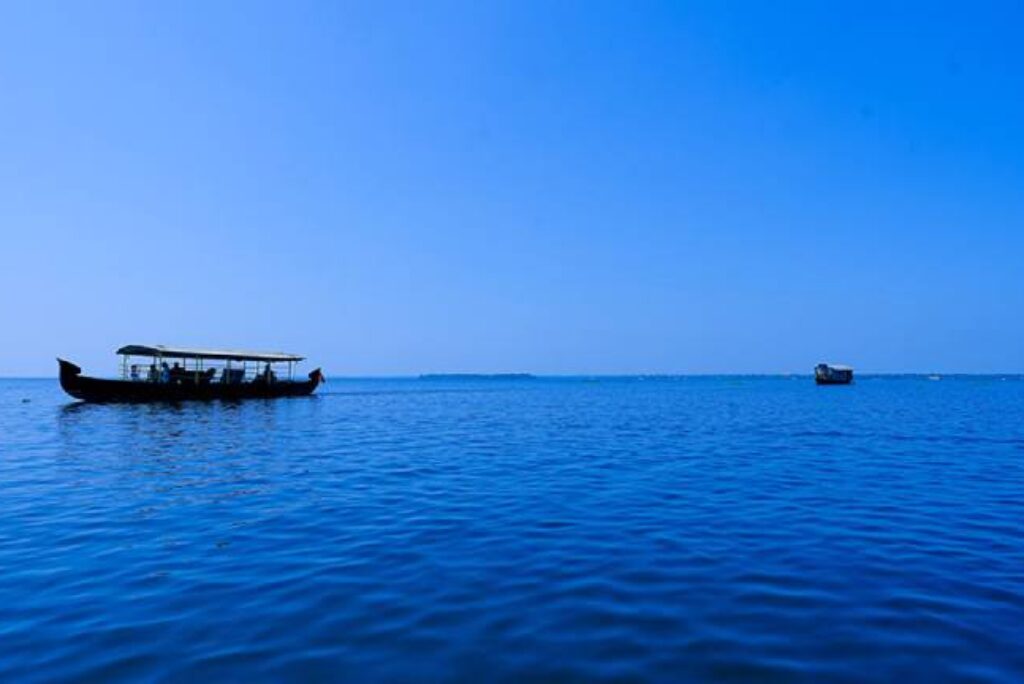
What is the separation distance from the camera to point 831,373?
119m

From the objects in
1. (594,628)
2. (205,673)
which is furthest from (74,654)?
(594,628)

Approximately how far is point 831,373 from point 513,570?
127565 mm

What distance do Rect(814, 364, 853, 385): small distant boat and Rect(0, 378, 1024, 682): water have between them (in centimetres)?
10798

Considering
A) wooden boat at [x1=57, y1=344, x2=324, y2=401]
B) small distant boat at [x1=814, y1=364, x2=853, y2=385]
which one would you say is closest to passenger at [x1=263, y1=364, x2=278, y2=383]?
wooden boat at [x1=57, y1=344, x2=324, y2=401]

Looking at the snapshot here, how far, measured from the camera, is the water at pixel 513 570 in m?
6.02

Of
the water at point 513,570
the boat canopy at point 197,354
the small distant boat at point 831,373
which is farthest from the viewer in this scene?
the small distant boat at point 831,373

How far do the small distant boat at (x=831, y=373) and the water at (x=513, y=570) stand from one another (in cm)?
10798

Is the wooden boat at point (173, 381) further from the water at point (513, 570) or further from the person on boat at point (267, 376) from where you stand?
the water at point (513, 570)

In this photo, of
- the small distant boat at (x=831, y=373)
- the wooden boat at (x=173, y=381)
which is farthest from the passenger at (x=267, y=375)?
the small distant boat at (x=831, y=373)

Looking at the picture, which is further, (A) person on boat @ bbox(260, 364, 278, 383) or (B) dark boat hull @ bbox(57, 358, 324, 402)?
(A) person on boat @ bbox(260, 364, 278, 383)

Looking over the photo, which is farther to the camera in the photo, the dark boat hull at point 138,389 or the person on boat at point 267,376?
the person on boat at point 267,376

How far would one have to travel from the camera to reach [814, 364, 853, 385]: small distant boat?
118m

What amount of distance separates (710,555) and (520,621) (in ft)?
13.5

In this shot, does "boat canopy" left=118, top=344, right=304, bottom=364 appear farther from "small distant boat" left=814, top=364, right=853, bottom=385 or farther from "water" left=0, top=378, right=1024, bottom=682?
"small distant boat" left=814, top=364, right=853, bottom=385
